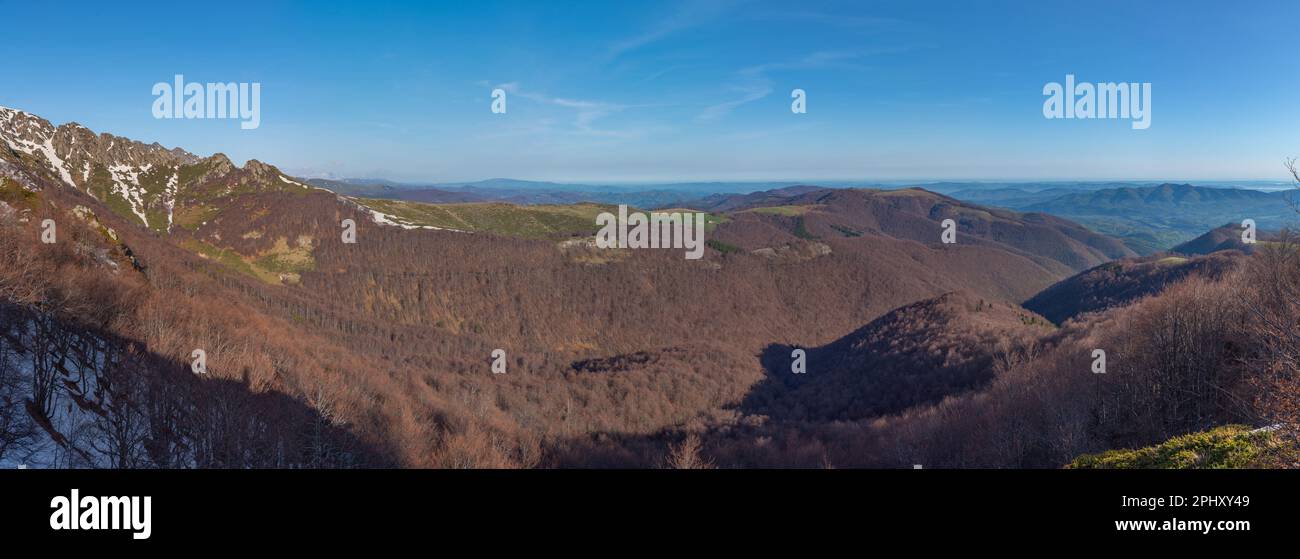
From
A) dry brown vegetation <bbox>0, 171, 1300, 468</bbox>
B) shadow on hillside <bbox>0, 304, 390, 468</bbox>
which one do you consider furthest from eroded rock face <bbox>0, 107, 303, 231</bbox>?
shadow on hillside <bbox>0, 304, 390, 468</bbox>

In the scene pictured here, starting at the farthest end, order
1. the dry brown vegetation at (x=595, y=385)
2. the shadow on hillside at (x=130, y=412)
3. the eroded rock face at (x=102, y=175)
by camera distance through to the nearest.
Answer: the eroded rock face at (x=102, y=175)
the dry brown vegetation at (x=595, y=385)
the shadow on hillside at (x=130, y=412)

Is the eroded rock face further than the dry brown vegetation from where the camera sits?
Yes

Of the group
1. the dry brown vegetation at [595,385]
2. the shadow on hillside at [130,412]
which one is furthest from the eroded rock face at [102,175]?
the shadow on hillside at [130,412]

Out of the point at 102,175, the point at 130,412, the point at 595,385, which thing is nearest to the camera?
the point at 130,412

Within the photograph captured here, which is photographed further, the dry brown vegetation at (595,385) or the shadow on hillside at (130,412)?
the dry brown vegetation at (595,385)

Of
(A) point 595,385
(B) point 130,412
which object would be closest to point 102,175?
(A) point 595,385

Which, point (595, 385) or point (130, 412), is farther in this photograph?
point (595, 385)

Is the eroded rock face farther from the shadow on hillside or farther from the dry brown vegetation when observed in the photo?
the shadow on hillside

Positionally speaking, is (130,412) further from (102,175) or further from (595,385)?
(102,175)

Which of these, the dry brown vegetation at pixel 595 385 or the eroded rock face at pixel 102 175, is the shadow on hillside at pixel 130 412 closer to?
the dry brown vegetation at pixel 595 385

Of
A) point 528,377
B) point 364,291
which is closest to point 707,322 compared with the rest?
point 528,377
